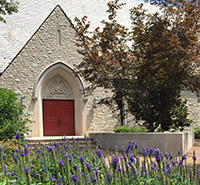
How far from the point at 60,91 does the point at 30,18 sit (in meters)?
5.07

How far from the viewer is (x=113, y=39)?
11.5 metres

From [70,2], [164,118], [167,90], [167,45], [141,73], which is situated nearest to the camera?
[167,45]

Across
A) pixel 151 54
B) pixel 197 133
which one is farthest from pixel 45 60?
pixel 197 133

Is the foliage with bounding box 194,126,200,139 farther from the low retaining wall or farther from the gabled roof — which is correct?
the gabled roof

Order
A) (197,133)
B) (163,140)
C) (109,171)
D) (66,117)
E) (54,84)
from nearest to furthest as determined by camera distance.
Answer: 1. (109,171)
2. (163,140)
3. (54,84)
4. (66,117)
5. (197,133)

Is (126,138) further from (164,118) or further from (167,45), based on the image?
(167,45)

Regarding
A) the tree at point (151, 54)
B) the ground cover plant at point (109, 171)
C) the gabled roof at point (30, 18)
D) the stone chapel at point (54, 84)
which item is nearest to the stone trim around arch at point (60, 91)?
the stone chapel at point (54, 84)

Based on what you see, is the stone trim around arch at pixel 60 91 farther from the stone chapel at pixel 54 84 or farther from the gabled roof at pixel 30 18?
the gabled roof at pixel 30 18

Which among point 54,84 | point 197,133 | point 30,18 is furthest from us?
point 197,133

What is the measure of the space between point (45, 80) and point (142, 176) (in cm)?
1254

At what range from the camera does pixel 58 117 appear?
53.8 feet

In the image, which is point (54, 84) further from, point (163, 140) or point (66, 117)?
point (163, 140)

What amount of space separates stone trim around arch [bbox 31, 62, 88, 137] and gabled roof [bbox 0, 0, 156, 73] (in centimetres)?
207

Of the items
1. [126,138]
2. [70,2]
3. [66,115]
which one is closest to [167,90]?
[126,138]
